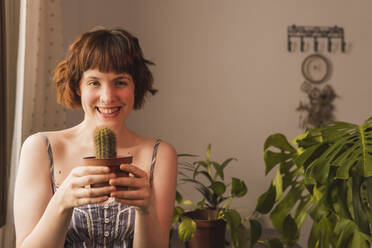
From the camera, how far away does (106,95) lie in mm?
983

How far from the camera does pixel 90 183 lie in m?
0.72

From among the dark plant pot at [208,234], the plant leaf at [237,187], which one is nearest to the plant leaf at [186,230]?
the dark plant pot at [208,234]

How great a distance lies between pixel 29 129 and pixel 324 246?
56.7 inches

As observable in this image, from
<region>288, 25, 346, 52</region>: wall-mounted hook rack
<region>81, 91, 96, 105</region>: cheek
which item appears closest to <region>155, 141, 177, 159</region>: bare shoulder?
<region>81, 91, 96, 105</region>: cheek

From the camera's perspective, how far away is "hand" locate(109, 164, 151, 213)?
735 millimetres

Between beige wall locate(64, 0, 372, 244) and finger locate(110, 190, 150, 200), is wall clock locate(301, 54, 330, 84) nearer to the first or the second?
beige wall locate(64, 0, 372, 244)

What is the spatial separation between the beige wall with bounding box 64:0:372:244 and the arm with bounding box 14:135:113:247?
1.79 m

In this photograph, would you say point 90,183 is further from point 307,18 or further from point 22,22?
point 307,18

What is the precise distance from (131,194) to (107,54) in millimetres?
450

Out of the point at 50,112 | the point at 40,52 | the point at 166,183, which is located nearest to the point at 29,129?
the point at 50,112

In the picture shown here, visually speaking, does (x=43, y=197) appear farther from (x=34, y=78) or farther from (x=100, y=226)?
(x=34, y=78)

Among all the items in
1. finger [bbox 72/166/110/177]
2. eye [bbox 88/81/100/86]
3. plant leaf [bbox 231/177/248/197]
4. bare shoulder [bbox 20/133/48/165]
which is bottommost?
plant leaf [bbox 231/177/248/197]

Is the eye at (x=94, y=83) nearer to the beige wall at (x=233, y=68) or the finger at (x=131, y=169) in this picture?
the finger at (x=131, y=169)

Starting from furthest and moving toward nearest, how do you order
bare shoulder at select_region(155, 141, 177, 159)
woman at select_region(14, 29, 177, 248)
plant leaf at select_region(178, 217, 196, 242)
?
1. plant leaf at select_region(178, 217, 196, 242)
2. bare shoulder at select_region(155, 141, 177, 159)
3. woman at select_region(14, 29, 177, 248)
